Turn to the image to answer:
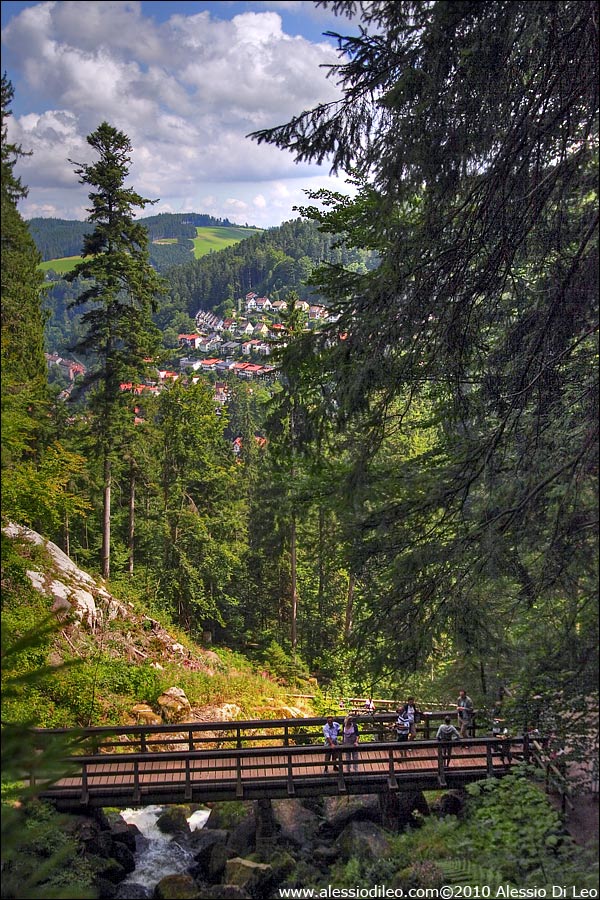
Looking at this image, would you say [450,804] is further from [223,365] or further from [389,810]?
[223,365]

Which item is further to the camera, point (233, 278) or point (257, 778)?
point (233, 278)

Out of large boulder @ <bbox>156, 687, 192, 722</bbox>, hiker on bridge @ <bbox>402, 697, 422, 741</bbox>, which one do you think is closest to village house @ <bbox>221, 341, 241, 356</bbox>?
large boulder @ <bbox>156, 687, 192, 722</bbox>

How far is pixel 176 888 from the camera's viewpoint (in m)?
9.90

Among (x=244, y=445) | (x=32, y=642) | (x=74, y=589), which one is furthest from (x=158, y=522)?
(x=32, y=642)

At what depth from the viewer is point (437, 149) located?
6410 mm

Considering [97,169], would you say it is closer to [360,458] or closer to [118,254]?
[118,254]

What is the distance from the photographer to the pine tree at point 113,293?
17.1 meters

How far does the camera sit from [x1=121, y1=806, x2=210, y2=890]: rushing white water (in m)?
11.1

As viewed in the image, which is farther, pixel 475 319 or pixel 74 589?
pixel 74 589

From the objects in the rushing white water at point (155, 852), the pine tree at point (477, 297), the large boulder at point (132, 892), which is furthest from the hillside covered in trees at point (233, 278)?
the pine tree at point (477, 297)

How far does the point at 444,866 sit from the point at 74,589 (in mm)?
13350

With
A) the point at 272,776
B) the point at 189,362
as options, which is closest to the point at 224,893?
the point at 272,776

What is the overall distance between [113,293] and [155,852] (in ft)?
46.2

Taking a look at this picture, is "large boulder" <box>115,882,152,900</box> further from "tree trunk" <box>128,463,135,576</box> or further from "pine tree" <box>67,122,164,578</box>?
"tree trunk" <box>128,463,135,576</box>
